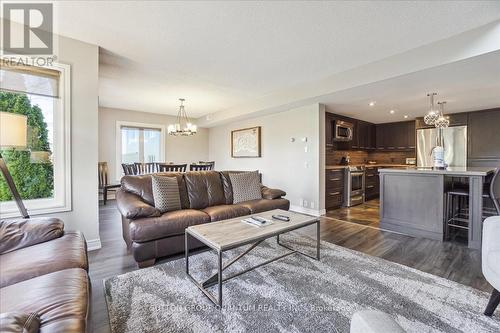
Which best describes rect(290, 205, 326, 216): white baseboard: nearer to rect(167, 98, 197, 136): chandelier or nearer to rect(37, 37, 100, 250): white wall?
rect(167, 98, 197, 136): chandelier

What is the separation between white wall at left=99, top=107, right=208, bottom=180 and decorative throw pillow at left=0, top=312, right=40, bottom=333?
597 centimetres

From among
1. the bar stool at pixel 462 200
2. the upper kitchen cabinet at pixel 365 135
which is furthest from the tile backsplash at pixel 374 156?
the bar stool at pixel 462 200

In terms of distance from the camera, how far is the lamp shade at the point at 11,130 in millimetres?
1610

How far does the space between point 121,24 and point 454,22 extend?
339 centimetres

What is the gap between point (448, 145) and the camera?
5746 millimetres

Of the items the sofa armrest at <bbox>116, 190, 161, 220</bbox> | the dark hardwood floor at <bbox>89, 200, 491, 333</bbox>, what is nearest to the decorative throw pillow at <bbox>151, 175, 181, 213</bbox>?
the sofa armrest at <bbox>116, 190, 161, 220</bbox>

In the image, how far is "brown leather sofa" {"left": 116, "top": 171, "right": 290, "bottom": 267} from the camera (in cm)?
234

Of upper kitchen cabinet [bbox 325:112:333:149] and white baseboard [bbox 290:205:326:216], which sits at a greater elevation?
upper kitchen cabinet [bbox 325:112:333:149]

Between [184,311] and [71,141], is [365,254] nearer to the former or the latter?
[184,311]

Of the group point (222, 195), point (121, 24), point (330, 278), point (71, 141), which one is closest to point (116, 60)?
point (121, 24)

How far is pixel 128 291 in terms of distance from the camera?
6.16 feet

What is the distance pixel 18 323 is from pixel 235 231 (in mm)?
1424

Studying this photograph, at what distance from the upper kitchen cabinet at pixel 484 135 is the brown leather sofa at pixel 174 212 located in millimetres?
5160

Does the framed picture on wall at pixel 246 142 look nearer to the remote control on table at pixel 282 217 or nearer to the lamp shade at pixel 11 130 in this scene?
the remote control on table at pixel 282 217
